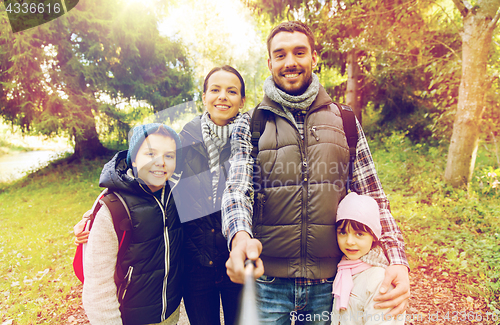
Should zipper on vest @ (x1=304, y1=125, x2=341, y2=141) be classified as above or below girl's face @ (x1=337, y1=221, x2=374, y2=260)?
above

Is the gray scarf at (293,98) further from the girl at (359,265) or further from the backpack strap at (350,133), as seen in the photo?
the girl at (359,265)

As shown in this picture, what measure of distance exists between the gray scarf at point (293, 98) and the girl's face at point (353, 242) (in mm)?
800

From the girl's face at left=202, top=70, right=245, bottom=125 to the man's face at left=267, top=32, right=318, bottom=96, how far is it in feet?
1.91

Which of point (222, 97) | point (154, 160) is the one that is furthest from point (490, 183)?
point (154, 160)

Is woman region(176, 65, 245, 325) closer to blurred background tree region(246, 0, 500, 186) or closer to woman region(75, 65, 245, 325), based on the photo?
woman region(75, 65, 245, 325)

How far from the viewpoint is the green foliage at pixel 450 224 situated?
3.57 m

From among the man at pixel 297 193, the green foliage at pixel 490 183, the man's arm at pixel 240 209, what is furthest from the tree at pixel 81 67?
the green foliage at pixel 490 183

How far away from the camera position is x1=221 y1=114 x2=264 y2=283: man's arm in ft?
3.50

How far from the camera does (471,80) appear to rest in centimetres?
497

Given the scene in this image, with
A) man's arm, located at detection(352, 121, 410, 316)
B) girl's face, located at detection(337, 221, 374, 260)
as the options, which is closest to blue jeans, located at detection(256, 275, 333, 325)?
girl's face, located at detection(337, 221, 374, 260)

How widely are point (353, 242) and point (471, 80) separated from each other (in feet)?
18.2

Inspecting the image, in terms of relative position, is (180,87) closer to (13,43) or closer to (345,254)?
(13,43)

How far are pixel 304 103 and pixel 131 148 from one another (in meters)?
1.27

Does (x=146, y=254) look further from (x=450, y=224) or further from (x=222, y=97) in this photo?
(x=450, y=224)
